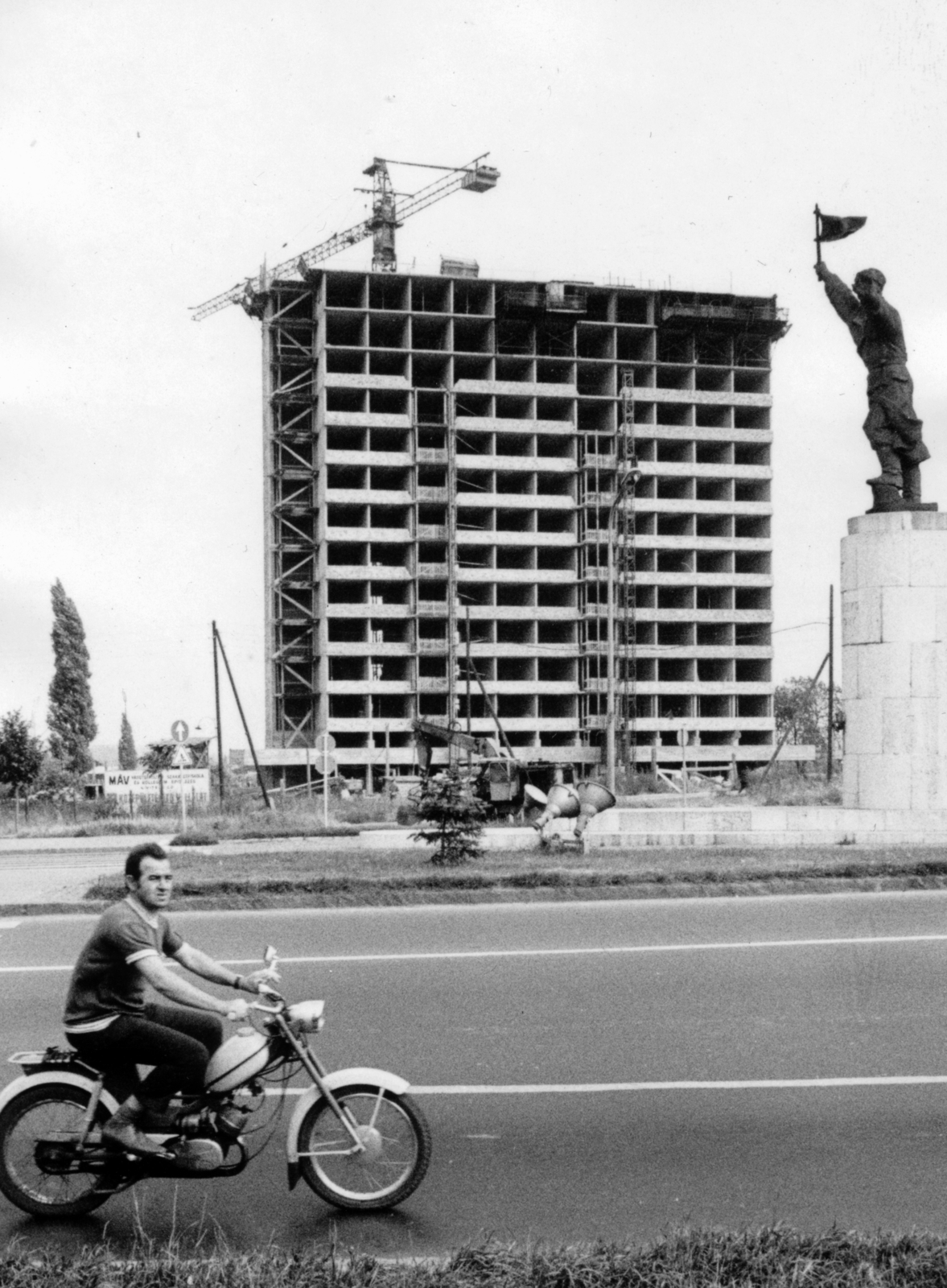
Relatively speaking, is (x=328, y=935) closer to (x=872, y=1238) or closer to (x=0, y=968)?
(x=0, y=968)

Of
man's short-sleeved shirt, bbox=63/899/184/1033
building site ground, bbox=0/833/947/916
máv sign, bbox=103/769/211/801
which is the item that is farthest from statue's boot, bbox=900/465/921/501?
máv sign, bbox=103/769/211/801

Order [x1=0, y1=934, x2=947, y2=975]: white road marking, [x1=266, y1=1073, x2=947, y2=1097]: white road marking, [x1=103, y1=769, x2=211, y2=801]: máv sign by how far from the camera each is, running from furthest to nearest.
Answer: [x1=103, y1=769, x2=211, y2=801]: máv sign
[x1=0, y1=934, x2=947, y2=975]: white road marking
[x1=266, y1=1073, x2=947, y2=1097]: white road marking

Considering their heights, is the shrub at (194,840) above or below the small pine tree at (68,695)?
below

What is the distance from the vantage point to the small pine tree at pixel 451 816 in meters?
18.4

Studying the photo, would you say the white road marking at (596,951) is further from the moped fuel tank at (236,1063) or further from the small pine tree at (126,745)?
the small pine tree at (126,745)

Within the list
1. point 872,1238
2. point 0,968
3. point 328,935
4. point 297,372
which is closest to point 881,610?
point 328,935

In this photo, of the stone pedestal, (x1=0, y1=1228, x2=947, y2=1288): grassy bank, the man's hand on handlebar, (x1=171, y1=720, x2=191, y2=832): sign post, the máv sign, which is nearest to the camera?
(x1=0, y1=1228, x2=947, y2=1288): grassy bank

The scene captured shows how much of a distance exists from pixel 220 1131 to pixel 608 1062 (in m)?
2.79

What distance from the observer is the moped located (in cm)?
543

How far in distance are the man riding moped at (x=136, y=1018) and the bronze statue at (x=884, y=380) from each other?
1877 cm

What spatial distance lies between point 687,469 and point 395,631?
21574 mm

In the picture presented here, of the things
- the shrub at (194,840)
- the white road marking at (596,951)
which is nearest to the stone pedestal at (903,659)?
the white road marking at (596,951)

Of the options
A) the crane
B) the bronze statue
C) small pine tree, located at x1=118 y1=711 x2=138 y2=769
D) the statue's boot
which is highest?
the crane

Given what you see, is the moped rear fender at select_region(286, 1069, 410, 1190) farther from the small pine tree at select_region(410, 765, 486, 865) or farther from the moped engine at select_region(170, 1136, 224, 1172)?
the small pine tree at select_region(410, 765, 486, 865)
